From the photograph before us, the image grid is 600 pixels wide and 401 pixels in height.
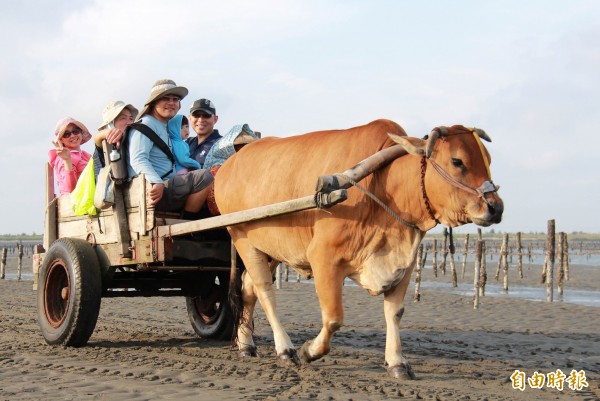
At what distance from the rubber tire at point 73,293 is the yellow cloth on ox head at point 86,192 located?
0.37m

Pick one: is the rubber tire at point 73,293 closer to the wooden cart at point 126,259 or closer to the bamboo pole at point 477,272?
the wooden cart at point 126,259

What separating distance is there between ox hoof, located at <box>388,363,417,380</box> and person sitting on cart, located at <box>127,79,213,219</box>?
2721mm

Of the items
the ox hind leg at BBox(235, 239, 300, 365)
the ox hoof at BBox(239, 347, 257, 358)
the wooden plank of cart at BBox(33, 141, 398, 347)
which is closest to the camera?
the ox hind leg at BBox(235, 239, 300, 365)

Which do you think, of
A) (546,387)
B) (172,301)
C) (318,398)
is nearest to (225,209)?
(318,398)

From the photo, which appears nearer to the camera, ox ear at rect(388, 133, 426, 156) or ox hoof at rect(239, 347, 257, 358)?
ox ear at rect(388, 133, 426, 156)

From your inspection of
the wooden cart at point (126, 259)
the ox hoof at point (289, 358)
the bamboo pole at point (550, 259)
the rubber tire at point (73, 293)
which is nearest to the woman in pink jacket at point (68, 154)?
the wooden cart at point (126, 259)

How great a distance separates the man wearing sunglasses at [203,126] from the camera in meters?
8.72

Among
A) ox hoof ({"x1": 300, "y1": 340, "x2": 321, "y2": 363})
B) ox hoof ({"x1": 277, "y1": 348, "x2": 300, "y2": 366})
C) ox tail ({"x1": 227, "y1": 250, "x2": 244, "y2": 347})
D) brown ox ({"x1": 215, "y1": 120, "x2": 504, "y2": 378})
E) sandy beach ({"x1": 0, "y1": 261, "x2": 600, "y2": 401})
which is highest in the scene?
brown ox ({"x1": 215, "y1": 120, "x2": 504, "y2": 378})

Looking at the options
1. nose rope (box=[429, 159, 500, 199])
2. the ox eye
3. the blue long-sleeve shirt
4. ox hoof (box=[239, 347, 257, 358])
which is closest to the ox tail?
ox hoof (box=[239, 347, 257, 358])

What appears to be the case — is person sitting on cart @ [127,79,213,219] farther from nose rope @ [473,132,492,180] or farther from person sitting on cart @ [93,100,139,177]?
nose rope @ [473,132,492,180]

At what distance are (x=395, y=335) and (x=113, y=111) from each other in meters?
4.15

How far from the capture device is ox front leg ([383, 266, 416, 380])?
616 centimetres

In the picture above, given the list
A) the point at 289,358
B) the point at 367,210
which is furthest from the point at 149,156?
the point at 367,210

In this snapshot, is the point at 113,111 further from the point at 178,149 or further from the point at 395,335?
the point at 395,335
